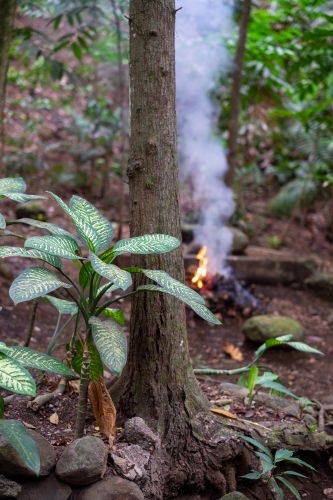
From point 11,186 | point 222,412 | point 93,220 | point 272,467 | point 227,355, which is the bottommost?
point 227,355

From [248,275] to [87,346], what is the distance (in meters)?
5.09

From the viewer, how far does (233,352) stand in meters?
5.21

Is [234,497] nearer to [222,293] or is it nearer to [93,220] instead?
[93,220]

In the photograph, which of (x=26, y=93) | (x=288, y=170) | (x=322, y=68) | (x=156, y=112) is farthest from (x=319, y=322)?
(x=26, y=93)

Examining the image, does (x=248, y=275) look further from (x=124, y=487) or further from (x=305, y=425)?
(x=124, y=487)

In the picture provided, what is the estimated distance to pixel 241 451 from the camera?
107 inches

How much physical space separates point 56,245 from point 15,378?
522 mm

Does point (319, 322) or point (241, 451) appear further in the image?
point (319, 322)

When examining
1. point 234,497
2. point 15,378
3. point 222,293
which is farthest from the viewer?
point 222,293

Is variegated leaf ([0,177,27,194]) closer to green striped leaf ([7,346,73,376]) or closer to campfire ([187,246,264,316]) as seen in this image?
green striped leaf ([7,346,73,376])

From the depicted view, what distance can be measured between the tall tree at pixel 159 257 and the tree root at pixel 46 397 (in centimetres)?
41

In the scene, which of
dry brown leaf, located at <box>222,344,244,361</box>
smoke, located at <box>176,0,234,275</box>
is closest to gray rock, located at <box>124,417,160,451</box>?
dry brown leaf, located at <box>222,344,244,361</box>

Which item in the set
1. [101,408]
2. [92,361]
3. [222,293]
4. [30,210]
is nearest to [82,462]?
[101,408]

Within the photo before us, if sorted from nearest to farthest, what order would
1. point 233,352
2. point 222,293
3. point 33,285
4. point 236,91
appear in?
point 33,285 < point 233,352 < point 222,293 < point 236,91
